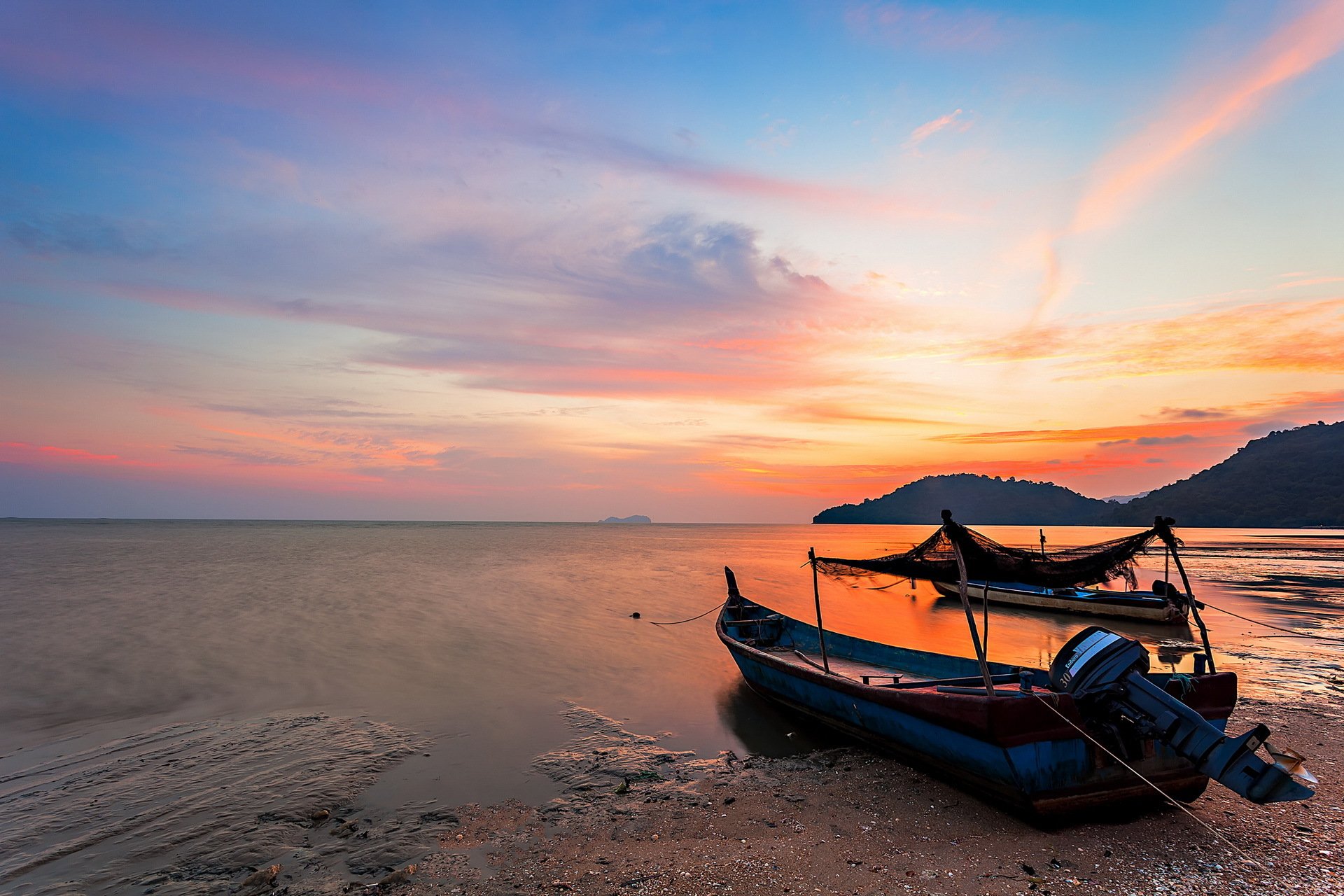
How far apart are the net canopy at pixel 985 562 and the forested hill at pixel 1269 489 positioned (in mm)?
143623

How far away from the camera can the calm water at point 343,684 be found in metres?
8.99

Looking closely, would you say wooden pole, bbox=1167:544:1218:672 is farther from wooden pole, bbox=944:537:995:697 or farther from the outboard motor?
wooden pole, bbox=944:537:995:697

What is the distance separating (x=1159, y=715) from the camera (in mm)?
7152

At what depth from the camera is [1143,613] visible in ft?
83.9

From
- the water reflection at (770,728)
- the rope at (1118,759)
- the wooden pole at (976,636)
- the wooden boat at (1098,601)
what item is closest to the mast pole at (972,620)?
the wooden pole at (976,636)

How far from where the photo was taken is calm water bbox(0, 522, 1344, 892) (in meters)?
8.99

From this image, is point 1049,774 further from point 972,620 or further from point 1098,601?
point 1098,601

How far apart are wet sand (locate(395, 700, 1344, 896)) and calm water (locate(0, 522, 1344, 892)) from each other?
58.9 inches

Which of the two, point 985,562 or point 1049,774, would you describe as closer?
point 1049,774

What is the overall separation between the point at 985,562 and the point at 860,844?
21.1 ft

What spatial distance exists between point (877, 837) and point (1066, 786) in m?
2.38

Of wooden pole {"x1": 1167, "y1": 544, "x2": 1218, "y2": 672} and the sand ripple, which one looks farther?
wooden pole {"x1": 1167, "y1": 544, "x2": 1218, "y2": 672}

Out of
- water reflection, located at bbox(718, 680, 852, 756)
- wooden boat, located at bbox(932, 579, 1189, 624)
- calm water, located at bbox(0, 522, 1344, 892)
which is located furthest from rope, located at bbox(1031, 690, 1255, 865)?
wooden boat, located at bbox(932, 579, 1189, 624)

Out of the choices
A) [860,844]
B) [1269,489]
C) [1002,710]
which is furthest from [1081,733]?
[1269,489]
